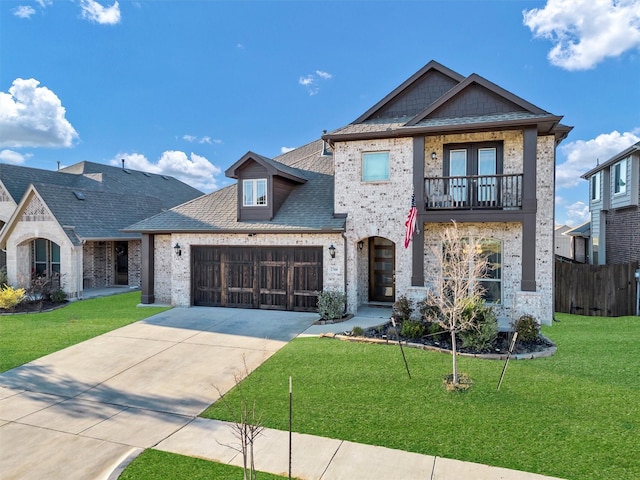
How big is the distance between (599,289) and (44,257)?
24310mm

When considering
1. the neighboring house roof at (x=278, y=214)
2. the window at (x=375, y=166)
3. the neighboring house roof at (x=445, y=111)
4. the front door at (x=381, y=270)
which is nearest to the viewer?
the neighboring house roof at (x=445, y=111)

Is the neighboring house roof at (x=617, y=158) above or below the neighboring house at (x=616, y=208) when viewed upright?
above

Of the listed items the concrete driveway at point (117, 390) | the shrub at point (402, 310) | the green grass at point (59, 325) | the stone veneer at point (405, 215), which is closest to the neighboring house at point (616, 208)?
the stone veneer at point (405, 215)

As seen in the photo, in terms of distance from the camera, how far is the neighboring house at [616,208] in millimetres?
15883

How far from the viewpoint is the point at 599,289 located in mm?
13742

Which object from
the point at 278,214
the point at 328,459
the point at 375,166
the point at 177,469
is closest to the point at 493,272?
the point at 375,166

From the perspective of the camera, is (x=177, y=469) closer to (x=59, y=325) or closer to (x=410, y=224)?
(x=410, y=224)

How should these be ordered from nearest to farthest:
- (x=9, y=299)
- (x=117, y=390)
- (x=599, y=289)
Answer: (x=117, y=390), (x=599, y=289), (x=9, y=299)

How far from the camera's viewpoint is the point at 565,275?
1398cm

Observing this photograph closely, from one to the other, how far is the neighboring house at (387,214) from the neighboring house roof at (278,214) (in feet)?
0.24

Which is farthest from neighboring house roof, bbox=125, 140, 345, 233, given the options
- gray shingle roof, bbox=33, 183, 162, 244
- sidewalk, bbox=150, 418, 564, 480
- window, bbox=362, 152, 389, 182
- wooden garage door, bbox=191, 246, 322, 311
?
sidewalk, bbox=150, 418, 564, 480

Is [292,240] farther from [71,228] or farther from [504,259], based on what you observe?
[71,228]

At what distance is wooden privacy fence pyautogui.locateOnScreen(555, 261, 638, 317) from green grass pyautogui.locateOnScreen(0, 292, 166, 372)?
1548 centimetres

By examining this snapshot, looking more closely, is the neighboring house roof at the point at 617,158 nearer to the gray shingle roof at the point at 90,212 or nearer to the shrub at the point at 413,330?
the shrub at the point at 413,330
